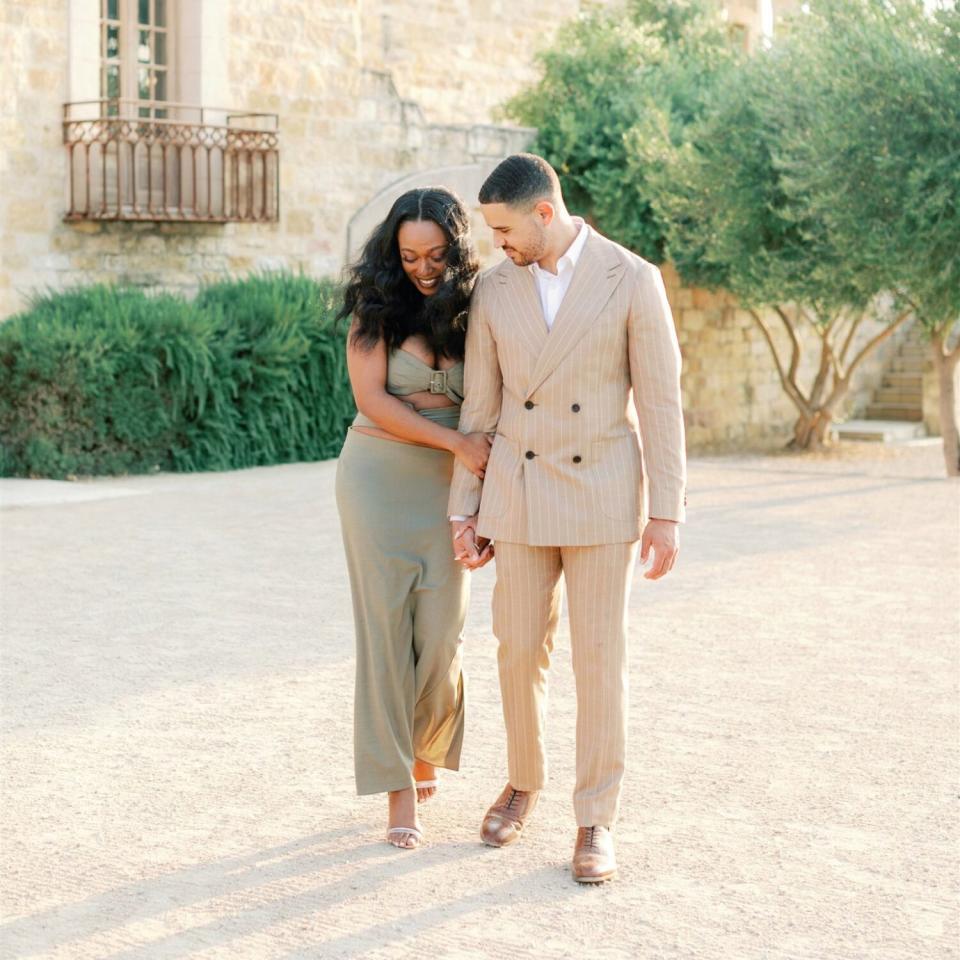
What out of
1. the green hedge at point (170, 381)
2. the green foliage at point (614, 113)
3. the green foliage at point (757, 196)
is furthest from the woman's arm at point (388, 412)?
the green foliage at point (614, 113)

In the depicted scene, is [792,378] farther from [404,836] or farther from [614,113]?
[404,836]

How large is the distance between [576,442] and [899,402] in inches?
783

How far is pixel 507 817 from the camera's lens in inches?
161

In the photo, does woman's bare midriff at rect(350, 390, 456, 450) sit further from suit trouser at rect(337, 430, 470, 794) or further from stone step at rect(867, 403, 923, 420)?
stone step at rect(867, 403, 923, 420)

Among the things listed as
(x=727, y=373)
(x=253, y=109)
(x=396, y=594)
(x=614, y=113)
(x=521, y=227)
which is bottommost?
(x=396, y=594)

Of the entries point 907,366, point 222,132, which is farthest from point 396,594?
point 907,366

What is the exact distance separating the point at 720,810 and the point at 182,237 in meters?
11.2

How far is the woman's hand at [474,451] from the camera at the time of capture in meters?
3.99

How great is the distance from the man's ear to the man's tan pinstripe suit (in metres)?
0.13


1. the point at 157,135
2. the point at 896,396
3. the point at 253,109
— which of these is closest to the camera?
the point at 157,135

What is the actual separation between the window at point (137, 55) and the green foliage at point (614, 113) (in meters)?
4.54

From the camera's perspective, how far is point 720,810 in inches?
171

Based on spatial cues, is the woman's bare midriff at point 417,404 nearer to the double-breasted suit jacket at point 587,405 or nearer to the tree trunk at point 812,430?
the double-breasted suit jacket at point 587,405

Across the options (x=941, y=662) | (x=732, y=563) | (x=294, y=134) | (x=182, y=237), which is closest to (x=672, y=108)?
(x=294, y=134)
